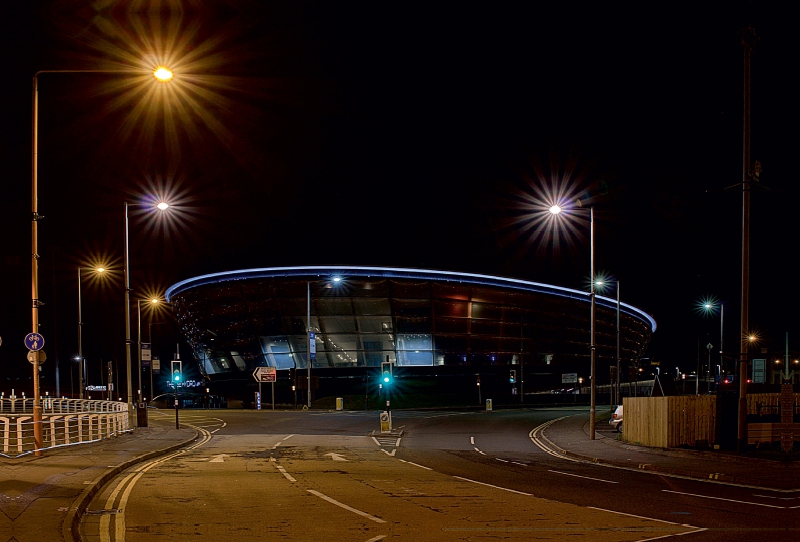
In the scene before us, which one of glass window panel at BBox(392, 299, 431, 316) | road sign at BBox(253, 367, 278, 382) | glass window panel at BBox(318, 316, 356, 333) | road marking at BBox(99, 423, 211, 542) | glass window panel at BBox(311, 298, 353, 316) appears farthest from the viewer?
glass window panel at BBox(392, 299, 431, 316)

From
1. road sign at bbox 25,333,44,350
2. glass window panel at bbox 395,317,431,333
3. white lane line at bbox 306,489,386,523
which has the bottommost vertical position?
glass window panel at bbox 395,317,431,333

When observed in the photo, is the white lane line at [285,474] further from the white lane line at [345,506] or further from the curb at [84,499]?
the curb at [84,499]

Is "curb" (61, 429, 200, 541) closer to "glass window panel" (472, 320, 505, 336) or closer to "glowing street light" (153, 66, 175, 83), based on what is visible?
"glowing street light" (153, 66, 175, 83)

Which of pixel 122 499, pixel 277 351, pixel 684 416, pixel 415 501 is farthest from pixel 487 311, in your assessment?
pixel 122 499

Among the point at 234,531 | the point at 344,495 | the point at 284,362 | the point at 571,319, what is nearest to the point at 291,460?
the point at 344,495

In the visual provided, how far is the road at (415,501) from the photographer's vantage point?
1049 cm

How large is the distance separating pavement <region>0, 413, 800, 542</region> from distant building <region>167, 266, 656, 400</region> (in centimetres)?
3934

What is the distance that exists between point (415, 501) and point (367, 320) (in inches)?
2315

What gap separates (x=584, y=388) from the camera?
90.6 m

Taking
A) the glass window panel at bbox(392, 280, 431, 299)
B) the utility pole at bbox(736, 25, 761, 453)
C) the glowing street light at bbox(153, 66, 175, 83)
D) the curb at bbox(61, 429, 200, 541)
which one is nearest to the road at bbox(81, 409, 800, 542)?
the curb at bbox(61, 429, 200, 541)

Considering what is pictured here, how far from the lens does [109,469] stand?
17234 millimetres

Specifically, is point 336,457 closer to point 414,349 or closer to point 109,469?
point 109,469

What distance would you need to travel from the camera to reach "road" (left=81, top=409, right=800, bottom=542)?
10.5 m

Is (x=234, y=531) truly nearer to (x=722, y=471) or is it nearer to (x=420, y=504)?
(x=420, y=504)
